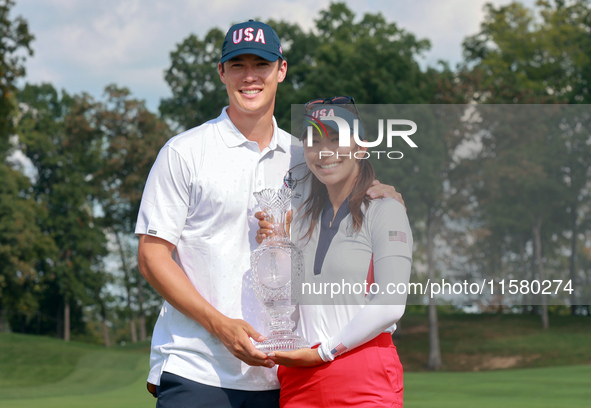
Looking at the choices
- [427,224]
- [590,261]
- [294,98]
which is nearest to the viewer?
[427,224]

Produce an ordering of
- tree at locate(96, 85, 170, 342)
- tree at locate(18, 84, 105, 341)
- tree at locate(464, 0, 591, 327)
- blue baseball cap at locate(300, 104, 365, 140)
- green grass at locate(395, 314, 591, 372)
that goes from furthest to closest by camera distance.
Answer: tree at locate(18, 84, 105, 341) < tree at locate(96, 85, 170, 342) < green grass at locate(395, 314, 591, 372) < tree at locate(464, 0, 591, 327) < blue baseball cap at locate(300, 104, 365, 140)

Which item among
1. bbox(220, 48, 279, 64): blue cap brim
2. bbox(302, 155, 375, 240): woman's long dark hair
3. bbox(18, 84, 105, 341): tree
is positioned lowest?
bbox(302, 155, 375, 240): woman's long dark hair

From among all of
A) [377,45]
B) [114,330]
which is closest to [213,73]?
[377,45]

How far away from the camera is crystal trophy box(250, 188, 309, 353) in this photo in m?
3.44

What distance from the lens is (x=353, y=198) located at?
348 cm

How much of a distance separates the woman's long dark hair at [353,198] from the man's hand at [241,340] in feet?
1.72

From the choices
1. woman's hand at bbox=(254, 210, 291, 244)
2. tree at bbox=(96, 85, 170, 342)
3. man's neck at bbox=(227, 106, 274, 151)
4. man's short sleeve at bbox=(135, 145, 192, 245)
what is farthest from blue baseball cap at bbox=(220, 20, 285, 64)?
tree at bbox=(96, 85, 170, 342)

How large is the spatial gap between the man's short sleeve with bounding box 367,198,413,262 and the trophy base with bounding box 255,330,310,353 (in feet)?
1.64

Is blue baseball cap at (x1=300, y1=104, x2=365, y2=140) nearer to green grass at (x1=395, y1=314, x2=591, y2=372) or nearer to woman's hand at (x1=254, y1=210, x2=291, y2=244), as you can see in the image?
woman's hand at (x1=254, y1=210, x2=291, y2=244)

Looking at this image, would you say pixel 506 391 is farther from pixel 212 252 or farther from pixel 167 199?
pixel 167 199

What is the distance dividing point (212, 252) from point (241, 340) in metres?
0.45

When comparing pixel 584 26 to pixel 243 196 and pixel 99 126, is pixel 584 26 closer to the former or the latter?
pixel 99 126

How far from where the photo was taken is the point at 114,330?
60.1 metres

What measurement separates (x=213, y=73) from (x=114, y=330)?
30.1m
